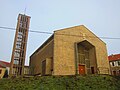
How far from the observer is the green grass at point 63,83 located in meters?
13.8

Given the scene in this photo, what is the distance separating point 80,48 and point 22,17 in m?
29.7

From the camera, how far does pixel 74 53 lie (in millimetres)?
23344

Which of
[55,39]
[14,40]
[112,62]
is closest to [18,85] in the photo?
[55,39]

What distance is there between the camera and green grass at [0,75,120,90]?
1381 cm

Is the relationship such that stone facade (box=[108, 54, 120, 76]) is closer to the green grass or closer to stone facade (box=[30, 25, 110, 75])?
stone facade (box=[30, 25, 110, 75])

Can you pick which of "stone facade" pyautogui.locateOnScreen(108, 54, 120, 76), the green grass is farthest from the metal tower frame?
the green grass

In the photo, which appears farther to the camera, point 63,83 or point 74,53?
point 74,53

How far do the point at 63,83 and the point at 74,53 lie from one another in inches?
360

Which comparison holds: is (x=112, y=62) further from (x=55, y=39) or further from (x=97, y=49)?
(x=55, y=39)

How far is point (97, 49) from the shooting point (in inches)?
1033

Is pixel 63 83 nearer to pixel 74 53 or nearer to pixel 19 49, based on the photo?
pixel 74 53

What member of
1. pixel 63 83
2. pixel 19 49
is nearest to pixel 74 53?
pixel 63 83

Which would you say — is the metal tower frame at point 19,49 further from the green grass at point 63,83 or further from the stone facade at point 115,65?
the green grass at point 63,83

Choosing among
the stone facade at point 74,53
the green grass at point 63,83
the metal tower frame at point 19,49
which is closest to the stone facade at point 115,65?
the stone facade at point 74,53
